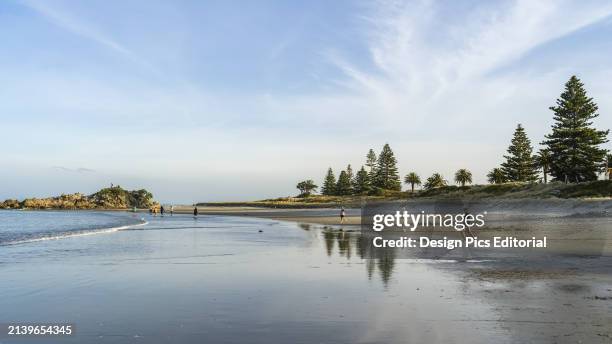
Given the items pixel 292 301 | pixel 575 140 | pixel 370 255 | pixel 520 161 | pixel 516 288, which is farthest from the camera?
pixel 520 161

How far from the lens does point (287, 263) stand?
18.2 m

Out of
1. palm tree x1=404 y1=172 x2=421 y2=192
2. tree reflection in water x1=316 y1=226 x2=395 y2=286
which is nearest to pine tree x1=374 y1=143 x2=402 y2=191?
palm tree x1=404 y1=172 x2=421 y2=192

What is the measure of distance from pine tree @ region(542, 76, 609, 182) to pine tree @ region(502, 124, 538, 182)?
22.8 meters

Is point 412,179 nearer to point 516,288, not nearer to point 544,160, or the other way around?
point 544,160

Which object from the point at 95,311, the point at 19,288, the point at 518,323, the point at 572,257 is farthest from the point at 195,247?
the point at 518,323

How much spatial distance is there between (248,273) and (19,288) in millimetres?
6466

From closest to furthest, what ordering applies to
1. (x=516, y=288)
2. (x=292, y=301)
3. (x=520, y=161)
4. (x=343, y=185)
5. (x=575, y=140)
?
(x=292, y=301) → (x=516, y=288) → (x=575, y=140) → (x=520, y=161) → (x=343, y=185)

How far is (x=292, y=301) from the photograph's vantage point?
35.9ft

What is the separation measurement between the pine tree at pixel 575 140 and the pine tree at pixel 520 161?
22.8 m

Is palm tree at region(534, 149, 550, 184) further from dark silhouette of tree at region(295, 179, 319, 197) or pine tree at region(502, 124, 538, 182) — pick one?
dark silhouette of tree at region(295, 179, 319, 197)

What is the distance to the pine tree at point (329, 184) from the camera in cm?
17885

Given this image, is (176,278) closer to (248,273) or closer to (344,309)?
(248,273)

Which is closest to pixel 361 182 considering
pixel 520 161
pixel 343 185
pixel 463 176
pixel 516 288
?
pixel 343 185

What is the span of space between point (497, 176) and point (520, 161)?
38.1 ft
